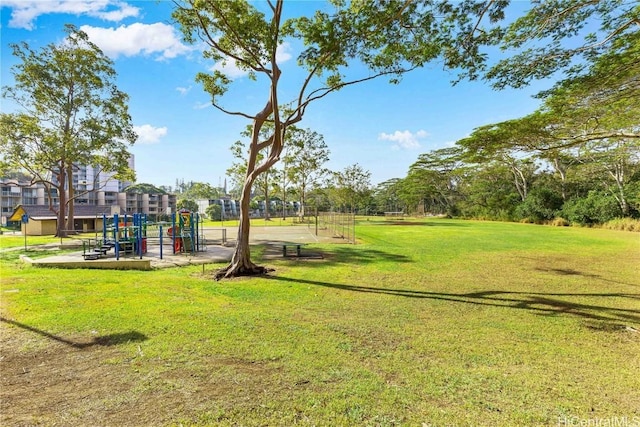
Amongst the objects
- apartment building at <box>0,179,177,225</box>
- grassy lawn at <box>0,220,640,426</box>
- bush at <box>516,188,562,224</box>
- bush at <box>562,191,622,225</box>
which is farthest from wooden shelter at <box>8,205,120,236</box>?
bush at <box>516,188,562,224</box>

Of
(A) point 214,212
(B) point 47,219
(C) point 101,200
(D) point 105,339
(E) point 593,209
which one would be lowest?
(D) point 105,339

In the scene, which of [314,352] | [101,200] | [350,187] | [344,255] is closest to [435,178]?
[350,187]

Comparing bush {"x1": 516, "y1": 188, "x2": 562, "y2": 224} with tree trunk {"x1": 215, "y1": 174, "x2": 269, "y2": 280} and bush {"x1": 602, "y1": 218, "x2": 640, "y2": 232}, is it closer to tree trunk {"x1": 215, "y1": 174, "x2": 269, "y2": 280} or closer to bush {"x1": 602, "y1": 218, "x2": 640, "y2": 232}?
bush {"x1": 602, "y1": 218, "x2": 640, "y2": 232}

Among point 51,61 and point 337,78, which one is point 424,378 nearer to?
point 337,78

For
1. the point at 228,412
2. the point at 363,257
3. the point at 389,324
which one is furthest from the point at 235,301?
the point at 363,257

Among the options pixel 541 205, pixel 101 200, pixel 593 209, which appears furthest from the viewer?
pixel 101 200

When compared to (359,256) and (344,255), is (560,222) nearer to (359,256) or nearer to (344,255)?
(359,256)

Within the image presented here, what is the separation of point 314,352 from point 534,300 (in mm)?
5855

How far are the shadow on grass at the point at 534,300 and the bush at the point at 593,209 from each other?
2867cm

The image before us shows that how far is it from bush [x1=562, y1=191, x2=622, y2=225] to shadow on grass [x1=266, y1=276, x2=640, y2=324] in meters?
28.7

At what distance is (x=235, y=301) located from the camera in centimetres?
695

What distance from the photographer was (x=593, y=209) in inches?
1196

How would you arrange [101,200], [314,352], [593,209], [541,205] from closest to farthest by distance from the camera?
[314,352] < [593,209] < [541,205] < [101,200]

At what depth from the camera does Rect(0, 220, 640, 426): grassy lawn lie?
3.05 metres
